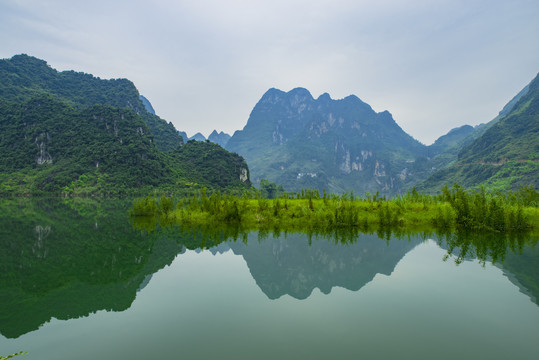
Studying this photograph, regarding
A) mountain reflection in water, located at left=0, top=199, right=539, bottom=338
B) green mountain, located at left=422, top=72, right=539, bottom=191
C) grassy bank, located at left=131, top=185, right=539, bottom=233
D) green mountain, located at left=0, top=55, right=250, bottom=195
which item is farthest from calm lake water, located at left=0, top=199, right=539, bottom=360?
green mountain, located at left=422, top=72, right=539, bottom=191

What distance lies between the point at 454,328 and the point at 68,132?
141617 millimetres

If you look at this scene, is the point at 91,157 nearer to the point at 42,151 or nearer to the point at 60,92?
the point at 42,151

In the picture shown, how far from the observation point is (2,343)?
4660 mm

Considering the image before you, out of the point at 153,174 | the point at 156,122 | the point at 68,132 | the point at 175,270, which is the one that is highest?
the point at 156,122

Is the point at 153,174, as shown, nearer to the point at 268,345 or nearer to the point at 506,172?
the point at 268,345

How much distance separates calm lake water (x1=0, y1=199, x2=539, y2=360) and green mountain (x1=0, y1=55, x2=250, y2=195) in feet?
291

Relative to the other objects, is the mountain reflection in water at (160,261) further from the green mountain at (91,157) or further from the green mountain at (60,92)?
the green mountain at (60,92)

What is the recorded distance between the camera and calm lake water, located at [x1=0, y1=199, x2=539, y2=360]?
449cm

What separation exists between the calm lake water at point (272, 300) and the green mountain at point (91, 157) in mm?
88654

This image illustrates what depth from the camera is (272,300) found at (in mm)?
6730

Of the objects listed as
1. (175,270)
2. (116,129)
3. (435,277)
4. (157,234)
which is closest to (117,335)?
(175,270)

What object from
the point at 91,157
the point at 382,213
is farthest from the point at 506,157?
the point at 91,157

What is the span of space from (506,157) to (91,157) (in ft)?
546

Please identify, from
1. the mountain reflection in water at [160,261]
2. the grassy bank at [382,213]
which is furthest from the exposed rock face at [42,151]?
the mountain reflection in water at [160,261]
